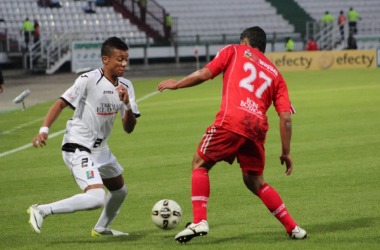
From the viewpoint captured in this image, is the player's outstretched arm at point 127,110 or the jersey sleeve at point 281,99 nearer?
the player's outstretched arm at point 127,110

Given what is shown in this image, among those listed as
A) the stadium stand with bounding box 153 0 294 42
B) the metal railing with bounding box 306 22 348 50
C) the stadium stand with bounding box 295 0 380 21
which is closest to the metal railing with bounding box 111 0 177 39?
the stadium stand with bounding box 153 0 294 42

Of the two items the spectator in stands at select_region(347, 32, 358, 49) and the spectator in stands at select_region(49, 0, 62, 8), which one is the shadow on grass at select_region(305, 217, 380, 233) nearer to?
the spectator in stands at select_region(347, 32, 358, 49)

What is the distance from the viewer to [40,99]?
25.1 meters

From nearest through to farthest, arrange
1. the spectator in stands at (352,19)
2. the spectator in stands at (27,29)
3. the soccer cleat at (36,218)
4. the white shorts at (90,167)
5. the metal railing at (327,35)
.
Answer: the soccer cleat at (36,218), the white shorts at (90,167), the spectator in stands at (27,29), the metal railing at (327,35), the spectator in stands at (352,19)

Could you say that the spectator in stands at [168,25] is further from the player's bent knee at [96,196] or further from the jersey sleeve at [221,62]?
the player's bent knee at [96,196]

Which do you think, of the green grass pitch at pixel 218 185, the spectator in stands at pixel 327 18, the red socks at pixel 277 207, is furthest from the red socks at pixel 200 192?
the spectator in stands at pixel 327 18

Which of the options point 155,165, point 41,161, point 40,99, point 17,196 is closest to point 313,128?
point 155,165

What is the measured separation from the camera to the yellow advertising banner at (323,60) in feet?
122

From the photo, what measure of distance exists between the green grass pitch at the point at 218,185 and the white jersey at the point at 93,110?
988 mm

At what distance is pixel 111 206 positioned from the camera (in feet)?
23.0

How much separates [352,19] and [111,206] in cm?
3915

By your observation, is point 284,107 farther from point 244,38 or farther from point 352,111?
point 352,111

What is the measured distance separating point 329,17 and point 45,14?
17422 mm

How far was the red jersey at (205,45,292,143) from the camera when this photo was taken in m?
6.23
